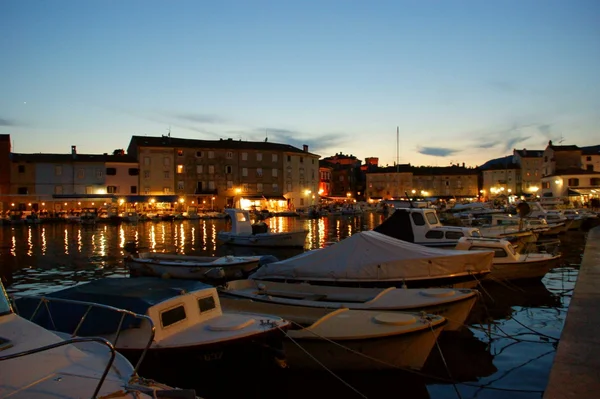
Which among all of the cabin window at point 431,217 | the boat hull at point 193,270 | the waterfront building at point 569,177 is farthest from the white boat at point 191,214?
the cabin window at point 431,217

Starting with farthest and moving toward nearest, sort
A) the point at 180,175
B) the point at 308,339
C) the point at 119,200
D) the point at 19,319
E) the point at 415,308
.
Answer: the point at 180,175
the point at 119,200
the point at 415,308
the point at 308,339
the point at 19,319

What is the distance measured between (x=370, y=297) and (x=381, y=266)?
2.33m

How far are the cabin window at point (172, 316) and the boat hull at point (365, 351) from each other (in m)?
2.21

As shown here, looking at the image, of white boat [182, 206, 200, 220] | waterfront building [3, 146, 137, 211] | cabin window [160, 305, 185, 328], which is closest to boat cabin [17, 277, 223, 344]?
cabin window [160, 305, 185, 328]

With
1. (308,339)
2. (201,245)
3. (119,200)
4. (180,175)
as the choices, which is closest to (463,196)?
(180,175)

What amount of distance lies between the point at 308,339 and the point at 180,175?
266 ft

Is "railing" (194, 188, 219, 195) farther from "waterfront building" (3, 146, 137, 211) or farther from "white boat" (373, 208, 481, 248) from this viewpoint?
"white boat" (373, 208, 481, 248)

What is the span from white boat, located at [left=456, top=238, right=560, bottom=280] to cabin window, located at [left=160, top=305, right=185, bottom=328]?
527 inches

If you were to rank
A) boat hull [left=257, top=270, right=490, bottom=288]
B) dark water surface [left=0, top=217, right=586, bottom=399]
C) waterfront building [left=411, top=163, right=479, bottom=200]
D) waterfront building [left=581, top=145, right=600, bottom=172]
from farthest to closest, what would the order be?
waterfront building [left=411, top=163, right=479, bottom=200] < waterfront building [left=581, top=145, right=600, bottom=172] < boat hull [left=257, top=270, right=490, bottom=288] < dark water surface [left=0, top=217, right=586, bottom=399]

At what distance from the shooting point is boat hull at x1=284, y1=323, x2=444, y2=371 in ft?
32.0

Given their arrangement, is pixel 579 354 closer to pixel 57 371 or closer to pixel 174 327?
pixel 174 327

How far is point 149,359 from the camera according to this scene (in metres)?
8.99

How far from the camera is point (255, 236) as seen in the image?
119 ft

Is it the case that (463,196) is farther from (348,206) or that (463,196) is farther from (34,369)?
(34,369)
